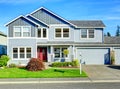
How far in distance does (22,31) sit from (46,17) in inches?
218

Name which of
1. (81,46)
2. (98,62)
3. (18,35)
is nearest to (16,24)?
(18,35)

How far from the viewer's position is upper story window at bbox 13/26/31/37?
34500mm

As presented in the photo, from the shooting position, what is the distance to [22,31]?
34500 mm

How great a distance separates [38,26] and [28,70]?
29.1 ft

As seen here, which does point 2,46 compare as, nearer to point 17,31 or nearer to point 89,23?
point 17,31

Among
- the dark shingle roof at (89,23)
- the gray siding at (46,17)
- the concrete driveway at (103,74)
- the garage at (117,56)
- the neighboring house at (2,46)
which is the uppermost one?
the gray siding at (46,17)

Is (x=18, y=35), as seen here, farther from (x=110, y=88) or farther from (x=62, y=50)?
(x=110, y=88)

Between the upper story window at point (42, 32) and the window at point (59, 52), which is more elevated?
the upper story window at point (42, 32)

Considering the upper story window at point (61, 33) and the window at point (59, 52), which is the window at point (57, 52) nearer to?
the window at point (59, 52)

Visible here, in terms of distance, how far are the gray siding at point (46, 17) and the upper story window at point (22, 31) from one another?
15.1 feet

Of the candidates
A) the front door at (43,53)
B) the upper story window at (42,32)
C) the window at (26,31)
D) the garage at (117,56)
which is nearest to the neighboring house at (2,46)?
the front door at (43,53)

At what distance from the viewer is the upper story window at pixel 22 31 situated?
3450cm

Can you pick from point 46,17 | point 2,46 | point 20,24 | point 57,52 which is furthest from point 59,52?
point 2,46

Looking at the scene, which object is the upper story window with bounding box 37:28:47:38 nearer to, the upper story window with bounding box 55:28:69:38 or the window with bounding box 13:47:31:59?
the upper story window with bounding box 55:28:69:38
